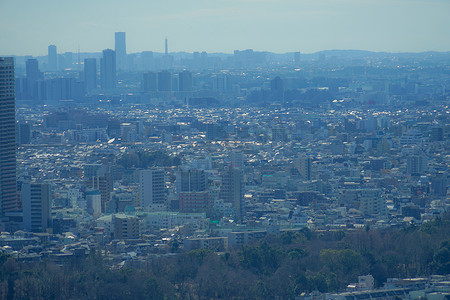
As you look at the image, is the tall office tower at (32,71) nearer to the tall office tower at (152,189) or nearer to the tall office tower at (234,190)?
the tall office tower at (152,189)

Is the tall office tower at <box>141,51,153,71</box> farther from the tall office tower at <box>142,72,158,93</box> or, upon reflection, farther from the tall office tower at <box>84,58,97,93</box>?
the tall office tower at <box>142,72,158,93</box>

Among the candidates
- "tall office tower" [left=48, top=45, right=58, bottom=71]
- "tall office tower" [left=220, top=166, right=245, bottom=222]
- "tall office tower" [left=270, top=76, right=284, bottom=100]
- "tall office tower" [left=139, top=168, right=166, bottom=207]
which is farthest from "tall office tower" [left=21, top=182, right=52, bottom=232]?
"tall office tower" [left=48, top=45, right=58, bottom=71]

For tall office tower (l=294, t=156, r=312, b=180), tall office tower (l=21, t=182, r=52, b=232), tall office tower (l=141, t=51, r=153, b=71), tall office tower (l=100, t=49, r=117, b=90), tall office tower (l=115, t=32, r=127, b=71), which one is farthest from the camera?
tall office tower (l=141, t=51, r=153, b=71)

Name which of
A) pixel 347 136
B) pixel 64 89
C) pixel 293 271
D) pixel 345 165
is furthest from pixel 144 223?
pixel 64 89

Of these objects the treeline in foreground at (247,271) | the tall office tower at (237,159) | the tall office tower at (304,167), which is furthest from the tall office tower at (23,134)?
the treeline in foreground at (247,271)

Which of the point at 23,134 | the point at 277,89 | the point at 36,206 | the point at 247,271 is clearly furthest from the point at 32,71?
the point at 247,271
